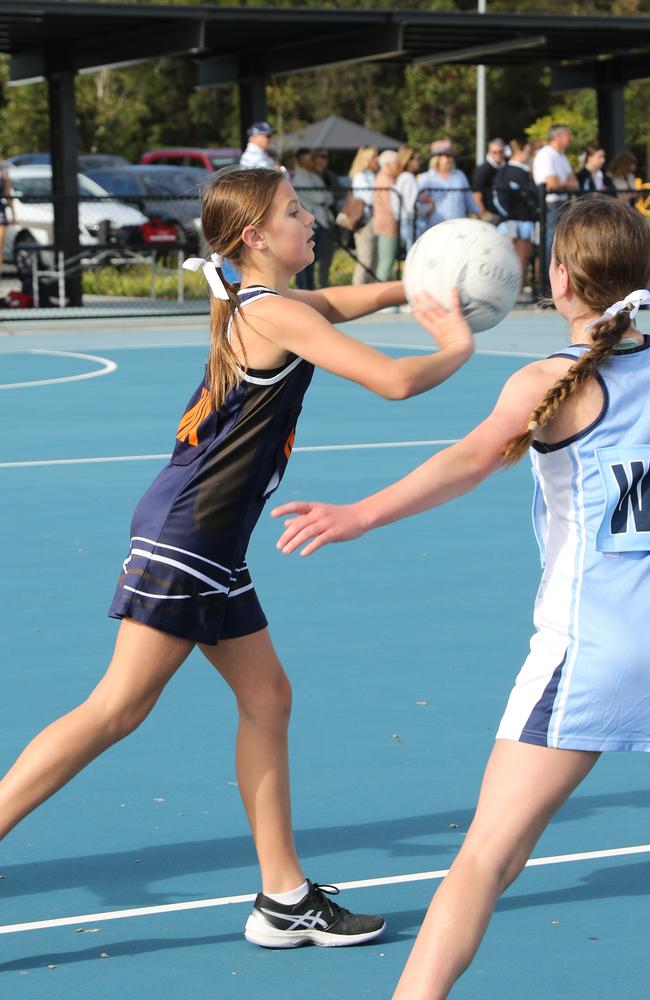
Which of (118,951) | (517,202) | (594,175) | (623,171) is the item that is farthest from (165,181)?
(118,951)

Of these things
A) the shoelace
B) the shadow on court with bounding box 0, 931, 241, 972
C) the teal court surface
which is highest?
the shoelace

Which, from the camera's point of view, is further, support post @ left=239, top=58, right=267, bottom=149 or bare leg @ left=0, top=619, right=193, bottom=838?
support post @ left=239, top=58, right=267, bottom=149

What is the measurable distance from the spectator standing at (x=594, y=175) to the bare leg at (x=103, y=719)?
21.0 m

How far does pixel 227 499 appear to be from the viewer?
3.78m

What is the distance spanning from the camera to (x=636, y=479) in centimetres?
314

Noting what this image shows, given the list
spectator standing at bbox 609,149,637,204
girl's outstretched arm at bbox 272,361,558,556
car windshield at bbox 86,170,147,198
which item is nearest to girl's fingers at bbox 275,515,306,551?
girl's outstretched arm at bbox 272,361,558,556

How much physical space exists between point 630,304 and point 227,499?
1069mm

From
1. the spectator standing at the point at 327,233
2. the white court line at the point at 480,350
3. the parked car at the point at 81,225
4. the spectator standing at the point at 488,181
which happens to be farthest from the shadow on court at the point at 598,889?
the parked car at the point at 81,225

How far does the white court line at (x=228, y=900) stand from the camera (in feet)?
13.2

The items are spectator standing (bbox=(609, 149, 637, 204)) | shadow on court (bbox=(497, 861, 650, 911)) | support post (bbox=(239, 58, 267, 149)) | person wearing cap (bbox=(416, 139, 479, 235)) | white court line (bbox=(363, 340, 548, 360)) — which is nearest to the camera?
shadow on court (bbox=(497, 861, 650, 911))

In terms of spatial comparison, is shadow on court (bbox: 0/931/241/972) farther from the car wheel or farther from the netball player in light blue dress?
the car wheel

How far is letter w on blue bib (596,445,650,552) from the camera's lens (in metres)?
3.12

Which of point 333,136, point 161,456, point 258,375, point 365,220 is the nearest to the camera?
point 258,375

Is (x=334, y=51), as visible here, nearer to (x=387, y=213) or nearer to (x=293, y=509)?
(x=387, y=213)
